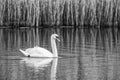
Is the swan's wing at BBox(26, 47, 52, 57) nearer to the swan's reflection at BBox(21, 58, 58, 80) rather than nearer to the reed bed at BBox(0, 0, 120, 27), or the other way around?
the swan's reflection at BBox(21, 58, 58, 80)

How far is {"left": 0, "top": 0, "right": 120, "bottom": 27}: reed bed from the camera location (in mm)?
28250

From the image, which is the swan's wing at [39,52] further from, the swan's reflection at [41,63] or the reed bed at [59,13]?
the reed bed at [59,13]

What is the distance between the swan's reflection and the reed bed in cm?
1237

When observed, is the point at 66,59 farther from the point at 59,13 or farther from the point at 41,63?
the point at 59,13

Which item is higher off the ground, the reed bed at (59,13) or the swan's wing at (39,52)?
the reed bed at (59,13)

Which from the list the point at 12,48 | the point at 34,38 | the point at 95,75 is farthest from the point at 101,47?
the point at 95,75

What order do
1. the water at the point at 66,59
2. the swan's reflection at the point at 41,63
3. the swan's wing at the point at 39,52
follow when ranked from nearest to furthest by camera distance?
the water at the point at 66,59 < the swan's reflection at the point at 41,63 < the swan's wing at the point at 39,52

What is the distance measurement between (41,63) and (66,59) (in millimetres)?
900

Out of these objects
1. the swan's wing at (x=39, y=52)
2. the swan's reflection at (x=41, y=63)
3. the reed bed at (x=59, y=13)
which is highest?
the reed bed at (x=59, y=13)

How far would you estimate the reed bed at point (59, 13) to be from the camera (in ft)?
92.7

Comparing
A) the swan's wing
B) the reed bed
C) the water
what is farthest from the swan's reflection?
the reed bed

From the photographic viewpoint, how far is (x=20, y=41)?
70.0ft

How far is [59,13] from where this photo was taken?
2877 centimetres

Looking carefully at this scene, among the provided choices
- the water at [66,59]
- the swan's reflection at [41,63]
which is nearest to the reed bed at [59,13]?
the water at [66,59]
